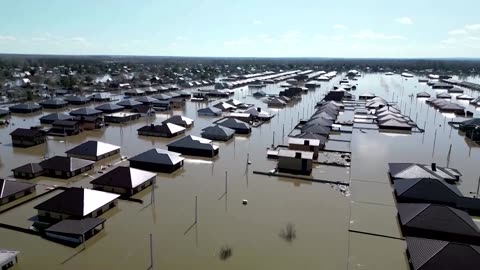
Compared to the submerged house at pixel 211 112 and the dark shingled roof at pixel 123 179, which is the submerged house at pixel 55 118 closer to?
the submerged house at pixel 211 112

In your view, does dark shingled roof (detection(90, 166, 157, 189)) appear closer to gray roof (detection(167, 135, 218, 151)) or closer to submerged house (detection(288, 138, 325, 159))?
gray roof (detection(167, 135, 218, 151))

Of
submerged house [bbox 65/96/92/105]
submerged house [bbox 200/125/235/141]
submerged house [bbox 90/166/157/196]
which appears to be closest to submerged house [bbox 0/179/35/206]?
submerged house [bbox 90/166/157/196]

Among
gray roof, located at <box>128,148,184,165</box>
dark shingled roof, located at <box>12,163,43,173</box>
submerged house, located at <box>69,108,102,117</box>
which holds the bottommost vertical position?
dark shingled roof, located at <box>12,163,43,173</box>

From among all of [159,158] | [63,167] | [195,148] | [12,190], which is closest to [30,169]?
[63,167]

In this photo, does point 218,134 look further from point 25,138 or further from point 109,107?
point 109,107

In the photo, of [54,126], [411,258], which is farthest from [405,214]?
[54,126]
